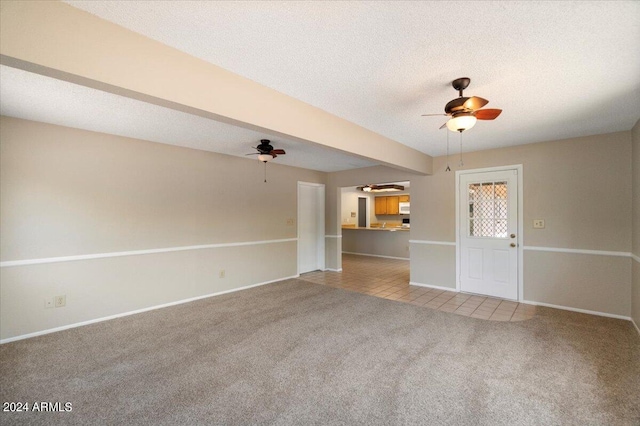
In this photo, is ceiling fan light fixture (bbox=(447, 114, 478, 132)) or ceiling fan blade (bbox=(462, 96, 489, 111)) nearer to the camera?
ceiling fan blade (bbox=(462, 96, 489, 111))

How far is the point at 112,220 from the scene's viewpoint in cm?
363

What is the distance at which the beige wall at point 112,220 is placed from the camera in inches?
119

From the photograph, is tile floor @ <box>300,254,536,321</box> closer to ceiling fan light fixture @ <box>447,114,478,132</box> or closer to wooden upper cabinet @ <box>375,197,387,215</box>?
ceiling fan light fixture @ <box>447,114,478,132</box>

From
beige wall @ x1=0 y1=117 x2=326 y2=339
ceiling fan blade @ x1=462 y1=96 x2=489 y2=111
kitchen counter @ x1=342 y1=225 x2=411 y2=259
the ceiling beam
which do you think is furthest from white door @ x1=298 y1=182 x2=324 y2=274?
ceiling fan blade @ x1=462 y1=96 x2=489 y2=111

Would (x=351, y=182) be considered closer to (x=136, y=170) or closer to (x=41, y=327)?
(x=136, y=170)

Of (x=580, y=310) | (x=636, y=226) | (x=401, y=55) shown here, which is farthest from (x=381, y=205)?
(x=401, y=55)

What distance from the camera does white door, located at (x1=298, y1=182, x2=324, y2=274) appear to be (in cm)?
642

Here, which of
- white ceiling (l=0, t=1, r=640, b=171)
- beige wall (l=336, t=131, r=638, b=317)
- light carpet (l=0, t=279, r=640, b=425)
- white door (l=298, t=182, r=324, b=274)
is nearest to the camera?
white ceiling (l=0, t=1, r=640, b=171)

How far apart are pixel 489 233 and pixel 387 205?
539cm

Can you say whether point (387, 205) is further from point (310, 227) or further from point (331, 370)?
point (331, 370)

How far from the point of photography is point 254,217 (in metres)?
5.26

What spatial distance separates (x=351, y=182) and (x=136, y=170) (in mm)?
4086

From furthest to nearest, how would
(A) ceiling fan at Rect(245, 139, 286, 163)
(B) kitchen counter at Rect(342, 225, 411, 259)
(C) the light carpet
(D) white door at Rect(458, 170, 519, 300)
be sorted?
(B) kitchen counter at Rect(342, 225, 411, 259) < (D) white door at Rect(458, 170, 519, 300) < (A) ceiling fan at Rect(245, 139, 286, 163) < (C) the light carpet

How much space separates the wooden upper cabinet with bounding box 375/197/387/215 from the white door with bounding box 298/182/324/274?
3.86 m
